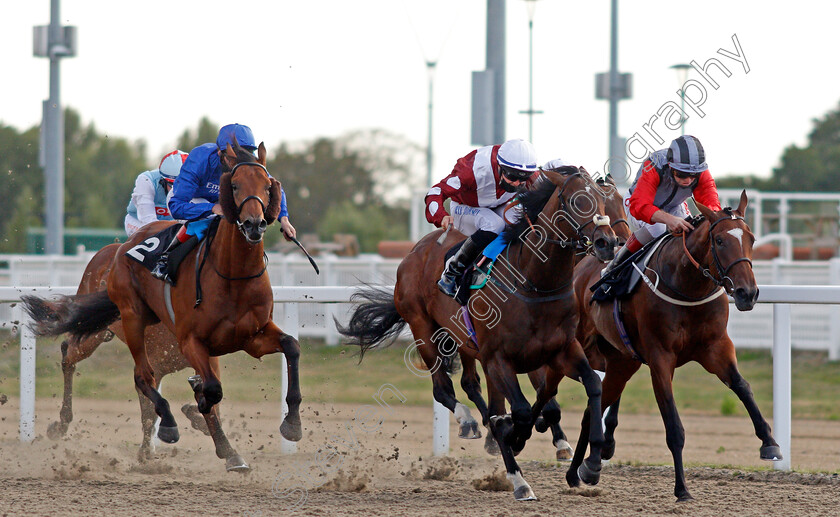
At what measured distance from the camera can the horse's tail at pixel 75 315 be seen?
695 centimetres

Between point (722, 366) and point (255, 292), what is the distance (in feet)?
8.13

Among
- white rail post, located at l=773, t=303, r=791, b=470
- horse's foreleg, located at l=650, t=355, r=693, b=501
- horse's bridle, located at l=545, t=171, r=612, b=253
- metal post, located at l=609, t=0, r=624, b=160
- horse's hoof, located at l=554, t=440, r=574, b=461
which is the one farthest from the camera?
metal post, located at l=609, t=0, r=624, b=160

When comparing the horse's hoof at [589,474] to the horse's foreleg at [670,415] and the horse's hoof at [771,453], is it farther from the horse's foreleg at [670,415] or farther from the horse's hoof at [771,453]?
the horse's hoof at [771,453]

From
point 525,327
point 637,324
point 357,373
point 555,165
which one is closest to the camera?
point 525,327

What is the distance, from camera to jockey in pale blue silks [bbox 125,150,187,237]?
7.48 meters

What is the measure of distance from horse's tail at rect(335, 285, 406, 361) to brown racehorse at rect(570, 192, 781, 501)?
1.75 metres

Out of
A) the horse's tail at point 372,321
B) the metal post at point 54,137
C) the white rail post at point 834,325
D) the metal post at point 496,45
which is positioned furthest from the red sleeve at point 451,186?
the metal post at point 54,137

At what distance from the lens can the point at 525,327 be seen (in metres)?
5.32

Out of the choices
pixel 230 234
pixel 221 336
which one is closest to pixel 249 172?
pixel 230 234

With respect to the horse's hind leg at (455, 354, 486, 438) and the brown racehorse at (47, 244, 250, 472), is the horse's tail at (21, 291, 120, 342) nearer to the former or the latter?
the brown racehorse at (47, 244, 250, 472)

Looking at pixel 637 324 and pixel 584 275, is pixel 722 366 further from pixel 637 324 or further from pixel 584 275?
pixel 584 275

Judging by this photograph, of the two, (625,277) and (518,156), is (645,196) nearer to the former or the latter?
(625,277)

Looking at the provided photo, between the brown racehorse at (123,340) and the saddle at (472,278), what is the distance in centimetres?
209

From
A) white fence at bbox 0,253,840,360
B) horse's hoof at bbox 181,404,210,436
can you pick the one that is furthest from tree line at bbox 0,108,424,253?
horse's hoof at bbox 181,404,210,436
